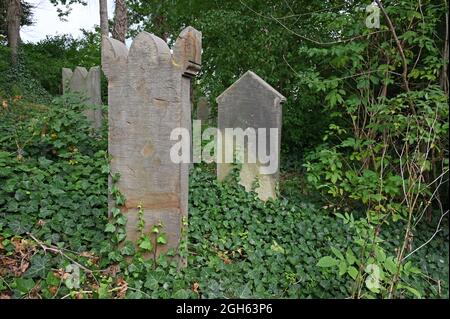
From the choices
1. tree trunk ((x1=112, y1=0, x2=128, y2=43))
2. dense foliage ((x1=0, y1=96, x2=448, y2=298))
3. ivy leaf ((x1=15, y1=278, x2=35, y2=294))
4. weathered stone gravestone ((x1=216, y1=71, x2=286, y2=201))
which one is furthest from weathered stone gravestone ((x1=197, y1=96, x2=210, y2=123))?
ivy leaf ((x1=15, y1=278, x2=35, y2=294))

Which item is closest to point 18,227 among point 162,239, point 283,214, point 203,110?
point 162,239

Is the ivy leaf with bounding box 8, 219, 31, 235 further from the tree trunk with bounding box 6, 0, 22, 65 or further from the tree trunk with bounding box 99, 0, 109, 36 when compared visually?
the tree trunk with bounding box 6, 0, 22, 65

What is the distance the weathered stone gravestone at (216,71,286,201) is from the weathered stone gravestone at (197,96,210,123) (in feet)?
10.8

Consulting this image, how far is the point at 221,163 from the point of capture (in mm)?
5090

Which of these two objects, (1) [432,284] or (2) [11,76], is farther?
(2) [11,76]

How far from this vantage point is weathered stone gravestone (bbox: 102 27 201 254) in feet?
9.88

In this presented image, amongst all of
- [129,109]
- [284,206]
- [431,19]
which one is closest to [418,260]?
[284,206]

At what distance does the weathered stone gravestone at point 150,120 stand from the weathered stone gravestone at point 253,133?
2008mm

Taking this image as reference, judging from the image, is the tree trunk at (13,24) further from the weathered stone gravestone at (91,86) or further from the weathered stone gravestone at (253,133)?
Result: the weathered stone gravestone at (253,133)

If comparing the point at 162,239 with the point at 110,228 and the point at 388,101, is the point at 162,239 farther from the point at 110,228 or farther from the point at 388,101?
the point at 388,101

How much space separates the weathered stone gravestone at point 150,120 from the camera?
119 inches

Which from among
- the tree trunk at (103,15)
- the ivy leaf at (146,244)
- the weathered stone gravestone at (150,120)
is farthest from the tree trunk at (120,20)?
the ivy leaf at (146,244)
